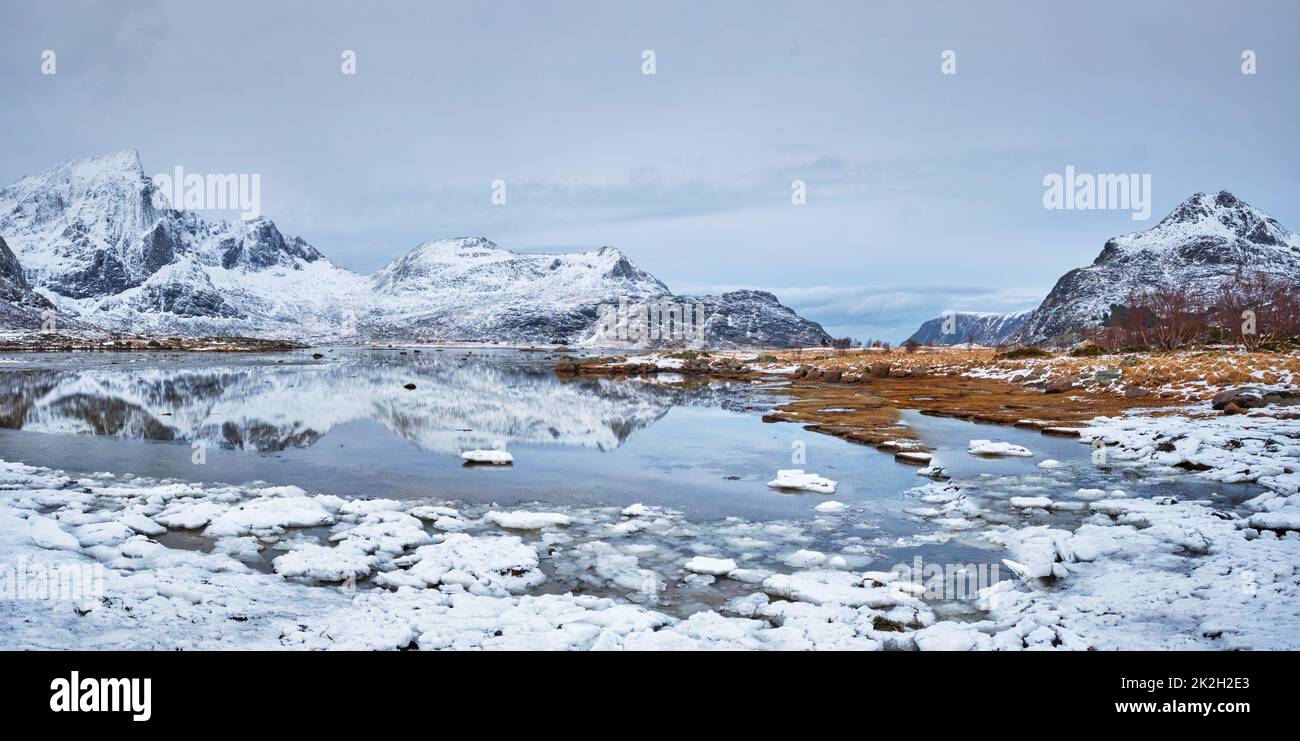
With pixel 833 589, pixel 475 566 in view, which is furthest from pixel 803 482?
pixel 475 566

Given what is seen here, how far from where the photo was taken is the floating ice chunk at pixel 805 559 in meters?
12.0

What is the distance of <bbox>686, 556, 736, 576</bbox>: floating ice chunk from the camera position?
37.9 feet

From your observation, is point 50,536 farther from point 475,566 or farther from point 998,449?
point 998,449

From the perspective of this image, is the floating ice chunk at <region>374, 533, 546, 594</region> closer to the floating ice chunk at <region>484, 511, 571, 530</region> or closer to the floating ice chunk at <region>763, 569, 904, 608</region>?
the floating ice chunk at <region>484, 511, 571, 530</region>

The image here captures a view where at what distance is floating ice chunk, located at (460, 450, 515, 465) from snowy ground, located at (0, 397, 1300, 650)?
5.63 m

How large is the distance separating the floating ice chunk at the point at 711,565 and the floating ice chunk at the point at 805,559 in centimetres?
106
